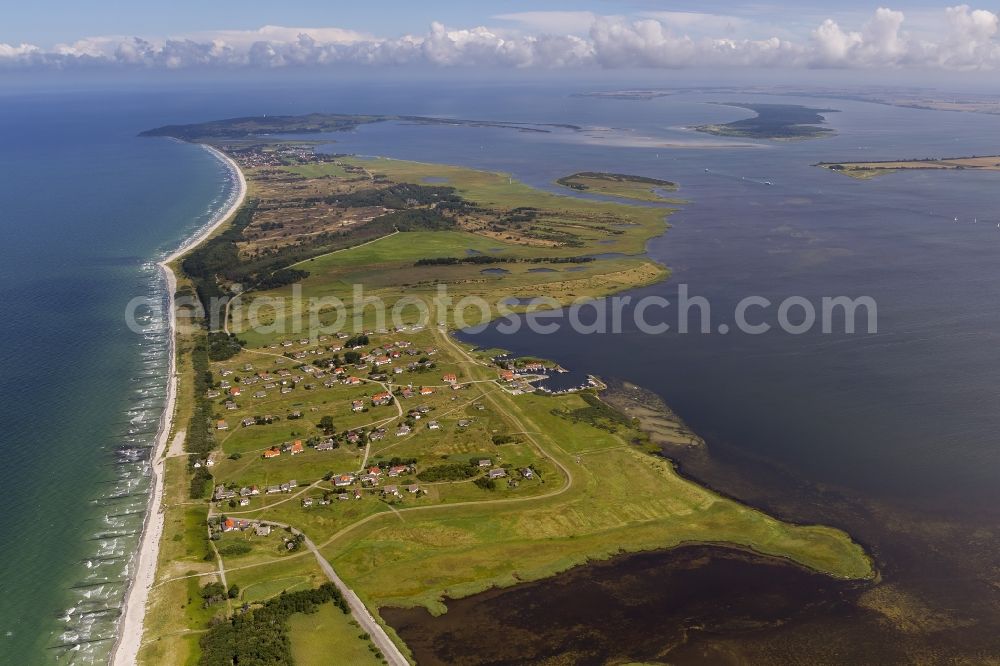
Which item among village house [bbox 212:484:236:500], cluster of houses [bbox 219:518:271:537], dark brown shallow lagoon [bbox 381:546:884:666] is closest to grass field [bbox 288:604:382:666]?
dark brown shallow lagoon [bbox 381:546:884:666]

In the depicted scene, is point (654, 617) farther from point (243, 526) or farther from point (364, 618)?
point (243, 526)

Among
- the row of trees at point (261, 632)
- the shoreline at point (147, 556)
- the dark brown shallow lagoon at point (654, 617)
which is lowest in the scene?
the dark brown shallow lagoon at point (654, 617)

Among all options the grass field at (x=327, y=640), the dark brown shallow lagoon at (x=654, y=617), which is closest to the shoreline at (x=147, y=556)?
the grass field at (x=327, y=640)

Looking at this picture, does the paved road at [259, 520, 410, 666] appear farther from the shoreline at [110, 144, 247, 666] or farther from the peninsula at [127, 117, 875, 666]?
the shoreline at [110, 144, 247, 666]

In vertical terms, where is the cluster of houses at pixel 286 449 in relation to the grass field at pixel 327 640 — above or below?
above

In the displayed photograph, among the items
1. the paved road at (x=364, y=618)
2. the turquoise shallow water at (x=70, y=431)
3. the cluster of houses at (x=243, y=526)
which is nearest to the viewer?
the paved road at (x=364, y=618)

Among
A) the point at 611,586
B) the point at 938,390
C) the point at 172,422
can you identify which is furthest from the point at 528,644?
the point at 938,390

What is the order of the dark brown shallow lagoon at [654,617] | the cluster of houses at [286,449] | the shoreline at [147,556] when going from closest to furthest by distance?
the shoreline at [147,556] < the dark brown shallow lagoon at [654,617] < the cluster of houses at [286,449]

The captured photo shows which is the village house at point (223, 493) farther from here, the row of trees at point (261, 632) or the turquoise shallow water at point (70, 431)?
the row of trees at point (261, 632)

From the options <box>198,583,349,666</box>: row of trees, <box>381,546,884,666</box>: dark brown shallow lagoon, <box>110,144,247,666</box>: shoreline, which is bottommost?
<box>381,546,884,666</box>: dark brown shallow lagoon

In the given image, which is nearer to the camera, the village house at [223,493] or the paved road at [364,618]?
the paved road at [364,618]
